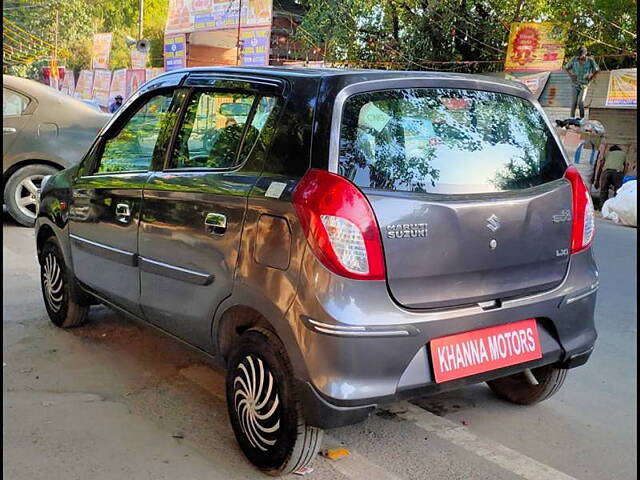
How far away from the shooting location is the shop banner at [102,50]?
3259 centimetres

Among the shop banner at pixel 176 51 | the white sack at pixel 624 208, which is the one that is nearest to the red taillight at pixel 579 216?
the white sack at pixel 624 208

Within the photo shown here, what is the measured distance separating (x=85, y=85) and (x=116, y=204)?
31312 millimetres

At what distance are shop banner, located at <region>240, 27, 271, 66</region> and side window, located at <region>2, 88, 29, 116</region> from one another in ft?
36.2

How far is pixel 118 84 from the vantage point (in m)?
28.8

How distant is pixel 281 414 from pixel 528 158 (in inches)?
60.2

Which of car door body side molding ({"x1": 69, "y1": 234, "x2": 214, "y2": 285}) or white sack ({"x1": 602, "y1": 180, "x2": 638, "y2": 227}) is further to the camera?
white sack ({"x1": 602, "y1": 180, "x2": 638, "y2": 227})

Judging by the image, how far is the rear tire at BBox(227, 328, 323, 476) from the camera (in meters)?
2.56

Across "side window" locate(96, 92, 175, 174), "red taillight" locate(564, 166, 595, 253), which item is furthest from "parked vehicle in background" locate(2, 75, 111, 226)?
"red taillight" locate(564, 166, 595, 253)

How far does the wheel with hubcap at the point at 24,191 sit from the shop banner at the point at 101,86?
23.0m

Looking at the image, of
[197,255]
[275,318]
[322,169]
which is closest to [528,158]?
[322,169]

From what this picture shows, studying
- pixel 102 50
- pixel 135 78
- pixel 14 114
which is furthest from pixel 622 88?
pixel 102 50

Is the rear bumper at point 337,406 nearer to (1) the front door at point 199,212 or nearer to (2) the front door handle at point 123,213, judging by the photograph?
(1) the front door at point 199,212

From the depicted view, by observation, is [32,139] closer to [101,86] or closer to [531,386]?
[531,386]

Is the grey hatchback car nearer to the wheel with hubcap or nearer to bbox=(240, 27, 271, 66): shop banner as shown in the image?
the wheel with hubcap
